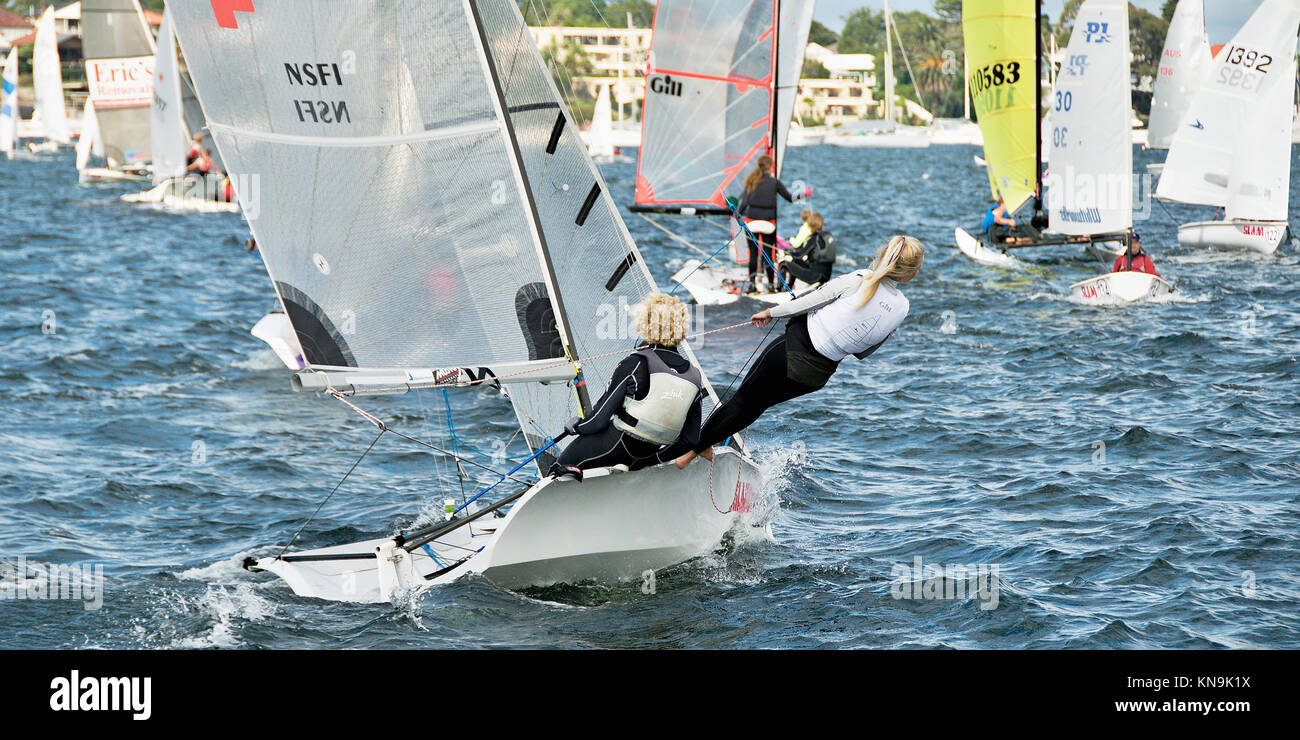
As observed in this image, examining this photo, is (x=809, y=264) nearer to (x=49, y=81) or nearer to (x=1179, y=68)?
(x=1179, y=68)

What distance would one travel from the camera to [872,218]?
35406 millimetres

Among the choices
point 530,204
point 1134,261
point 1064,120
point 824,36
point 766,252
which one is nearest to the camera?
point 530,204

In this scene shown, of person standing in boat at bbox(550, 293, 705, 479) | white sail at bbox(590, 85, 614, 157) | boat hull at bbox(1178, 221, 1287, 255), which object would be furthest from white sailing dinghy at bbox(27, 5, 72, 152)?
person standing in boat at bbox(550, 293, 705, 479)

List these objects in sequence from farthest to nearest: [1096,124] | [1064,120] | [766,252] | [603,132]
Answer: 1. [603,132]
2. [1064,120]
3. [1096,124]
4. [766,252]

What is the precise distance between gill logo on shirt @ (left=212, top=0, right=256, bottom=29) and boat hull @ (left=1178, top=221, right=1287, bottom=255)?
19.5 m

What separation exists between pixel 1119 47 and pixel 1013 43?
2.20 metres

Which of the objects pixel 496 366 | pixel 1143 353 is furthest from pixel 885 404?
pixel 496 366

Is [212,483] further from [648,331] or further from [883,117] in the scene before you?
[883,117]

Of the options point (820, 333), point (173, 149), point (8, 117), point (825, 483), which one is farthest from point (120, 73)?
point (820, 333)

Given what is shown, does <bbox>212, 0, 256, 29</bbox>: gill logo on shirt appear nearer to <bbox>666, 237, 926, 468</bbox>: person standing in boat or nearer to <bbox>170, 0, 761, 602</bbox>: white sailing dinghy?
<bbox>170, 0, 761, 602</bbox>: white sailing dinghy

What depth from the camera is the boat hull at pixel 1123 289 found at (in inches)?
709

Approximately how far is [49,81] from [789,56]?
169ft

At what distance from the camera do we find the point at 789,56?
21.1 m

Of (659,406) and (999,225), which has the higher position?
(999,225)
